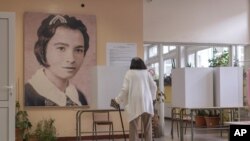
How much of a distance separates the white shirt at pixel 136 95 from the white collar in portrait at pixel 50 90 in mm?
2098

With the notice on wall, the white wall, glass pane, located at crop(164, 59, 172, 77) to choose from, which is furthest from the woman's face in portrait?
glass pane, located at crop(164, 59, 172, 77)

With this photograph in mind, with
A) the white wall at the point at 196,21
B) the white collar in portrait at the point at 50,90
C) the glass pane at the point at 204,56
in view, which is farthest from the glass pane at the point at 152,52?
the white collar in portrait at the point at 50,90

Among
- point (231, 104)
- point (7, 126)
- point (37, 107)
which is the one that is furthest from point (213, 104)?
point (7, 126)

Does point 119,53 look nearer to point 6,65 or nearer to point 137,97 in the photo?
point 137,97

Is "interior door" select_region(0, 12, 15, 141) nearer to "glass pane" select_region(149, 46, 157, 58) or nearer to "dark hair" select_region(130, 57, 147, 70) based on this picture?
"dark hair" select_region(130, 57, 147, 70)

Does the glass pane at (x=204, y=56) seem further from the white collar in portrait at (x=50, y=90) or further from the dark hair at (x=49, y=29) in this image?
the white collar in portrait at (x=50, y=90)

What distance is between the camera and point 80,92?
7.80 metres

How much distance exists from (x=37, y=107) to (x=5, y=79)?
101 inches

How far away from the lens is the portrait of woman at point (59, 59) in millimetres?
7559

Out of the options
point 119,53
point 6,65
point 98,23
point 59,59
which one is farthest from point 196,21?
point 6,65

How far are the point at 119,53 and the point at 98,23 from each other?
30.6 inches

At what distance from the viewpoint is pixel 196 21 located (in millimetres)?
8945

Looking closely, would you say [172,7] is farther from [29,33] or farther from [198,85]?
[29,33]

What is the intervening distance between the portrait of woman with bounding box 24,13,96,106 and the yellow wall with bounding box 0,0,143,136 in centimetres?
13
